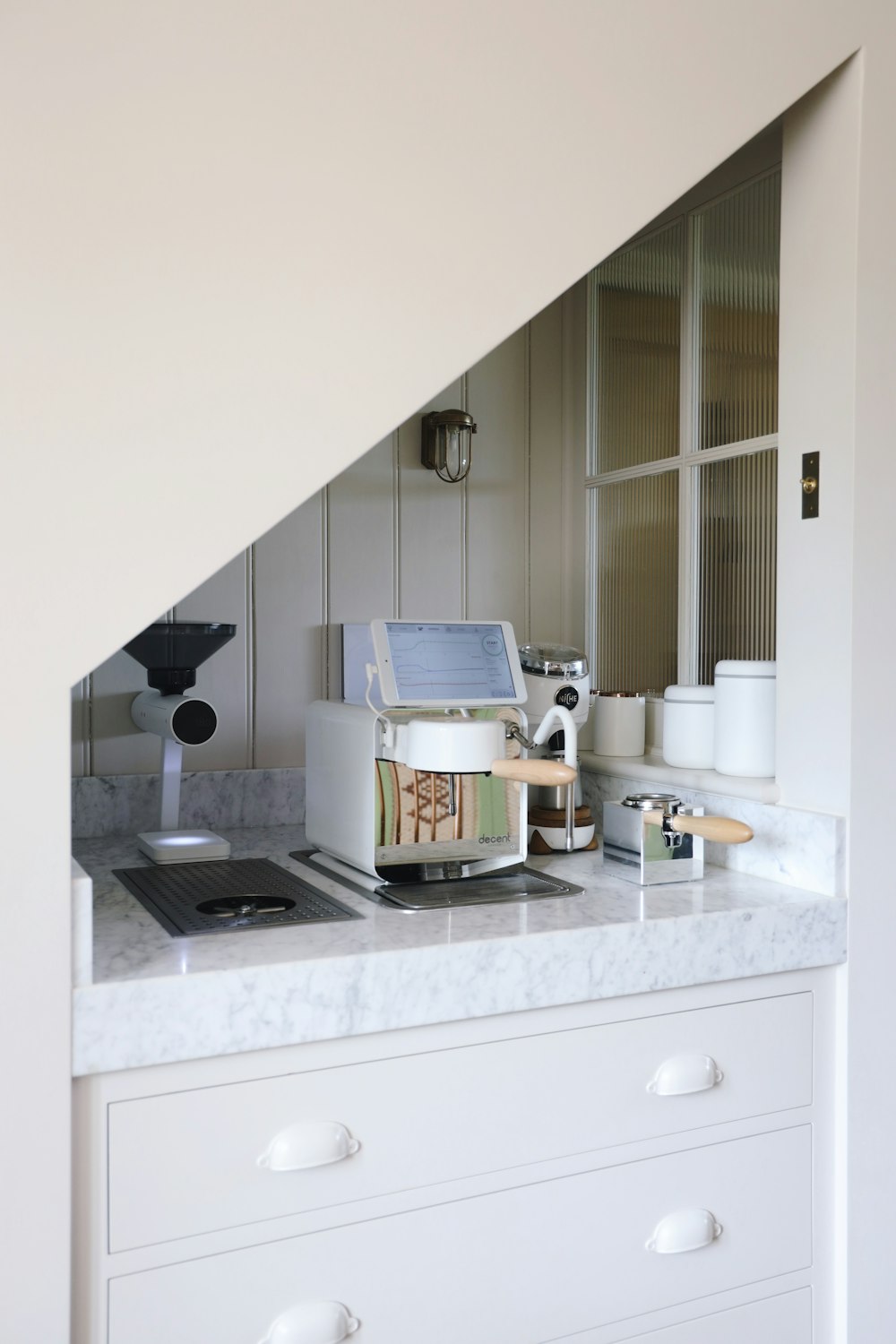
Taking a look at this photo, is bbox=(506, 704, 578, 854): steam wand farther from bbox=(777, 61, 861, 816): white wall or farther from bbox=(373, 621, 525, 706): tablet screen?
bbox=(777, 61, 861, 816): white wall

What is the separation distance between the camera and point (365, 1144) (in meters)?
1.20

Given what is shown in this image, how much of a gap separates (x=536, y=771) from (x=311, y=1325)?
0.65m

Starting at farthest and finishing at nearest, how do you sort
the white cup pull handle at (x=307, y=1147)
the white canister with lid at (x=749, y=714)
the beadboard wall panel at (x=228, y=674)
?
the beadboard wall panel at (x=228, y=674) → the white canister with lid at (x=749, y=714) → the white cup pull handle at (x=307, y=1147)

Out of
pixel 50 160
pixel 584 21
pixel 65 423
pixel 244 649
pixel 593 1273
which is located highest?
pixel 584 21

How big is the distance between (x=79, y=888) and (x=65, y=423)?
1.51 feet

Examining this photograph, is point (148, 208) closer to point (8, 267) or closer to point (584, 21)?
point (8, 267)

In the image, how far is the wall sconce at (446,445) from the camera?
7.02ft

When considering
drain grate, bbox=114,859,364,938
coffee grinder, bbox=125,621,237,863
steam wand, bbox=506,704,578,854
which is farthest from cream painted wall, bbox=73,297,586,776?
steam wand, bbox=506,704,578,854

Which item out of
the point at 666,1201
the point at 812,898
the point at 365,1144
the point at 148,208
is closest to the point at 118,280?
the point at 148,208

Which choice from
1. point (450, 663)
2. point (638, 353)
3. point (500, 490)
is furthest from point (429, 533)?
point (450, 663)

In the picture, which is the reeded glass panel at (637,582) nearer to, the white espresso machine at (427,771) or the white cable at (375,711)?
the white espresso machine at (427,771)

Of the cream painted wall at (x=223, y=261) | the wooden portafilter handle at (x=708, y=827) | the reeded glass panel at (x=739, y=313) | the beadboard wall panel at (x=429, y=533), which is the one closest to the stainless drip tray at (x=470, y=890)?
the wooden portafilter handle at (x=708, y=827)

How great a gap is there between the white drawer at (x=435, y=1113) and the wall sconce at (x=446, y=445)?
1.19m

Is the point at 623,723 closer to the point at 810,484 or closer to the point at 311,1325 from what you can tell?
the point at 810,484
